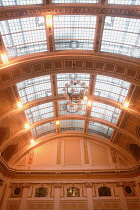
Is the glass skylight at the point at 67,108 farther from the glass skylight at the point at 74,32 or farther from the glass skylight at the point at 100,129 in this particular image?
the glass skylight at the point at 74,32

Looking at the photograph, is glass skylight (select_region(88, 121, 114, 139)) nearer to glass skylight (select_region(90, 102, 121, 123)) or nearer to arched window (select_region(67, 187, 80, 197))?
glass skylight (select_region(90, 102, 121, 123))

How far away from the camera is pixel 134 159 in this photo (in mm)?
19609

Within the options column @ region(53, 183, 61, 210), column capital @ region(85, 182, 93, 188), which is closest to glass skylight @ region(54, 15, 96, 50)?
column capital @ region(85, 182, 93, 188)

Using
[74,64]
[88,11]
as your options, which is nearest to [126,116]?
[74,64]

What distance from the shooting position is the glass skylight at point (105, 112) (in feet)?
59.7

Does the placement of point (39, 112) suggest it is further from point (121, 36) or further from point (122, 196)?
point (122, 196)

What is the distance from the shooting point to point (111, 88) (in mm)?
15867

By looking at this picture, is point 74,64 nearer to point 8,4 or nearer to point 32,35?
point 32,35

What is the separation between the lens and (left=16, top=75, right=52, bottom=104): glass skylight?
1496cm

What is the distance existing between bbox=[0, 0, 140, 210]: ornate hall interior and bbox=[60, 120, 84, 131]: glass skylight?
4 cm

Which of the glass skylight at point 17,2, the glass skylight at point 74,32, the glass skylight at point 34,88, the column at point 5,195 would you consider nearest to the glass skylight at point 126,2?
the glass skylight at point 74,32

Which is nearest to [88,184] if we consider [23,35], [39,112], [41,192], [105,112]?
[41,192]

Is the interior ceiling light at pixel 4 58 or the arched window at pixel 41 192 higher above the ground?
the interior ceiling light at pixel 4 58

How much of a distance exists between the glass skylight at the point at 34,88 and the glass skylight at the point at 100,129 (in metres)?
7.57
